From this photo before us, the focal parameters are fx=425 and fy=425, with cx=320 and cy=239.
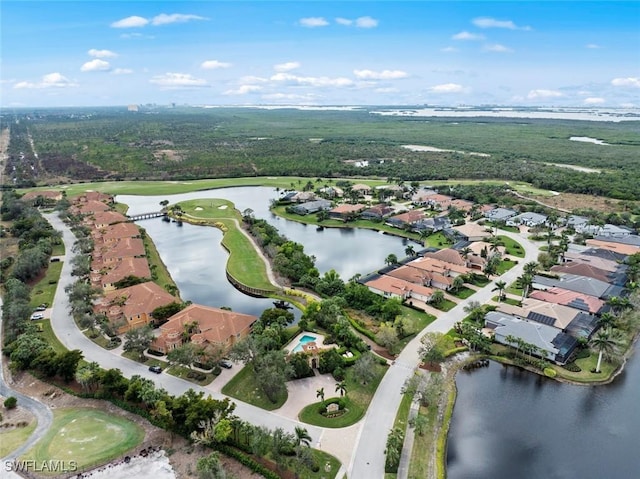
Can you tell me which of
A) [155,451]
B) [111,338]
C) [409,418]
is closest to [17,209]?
[111,338]

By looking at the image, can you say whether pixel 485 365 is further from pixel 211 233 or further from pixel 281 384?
pixel 211 233

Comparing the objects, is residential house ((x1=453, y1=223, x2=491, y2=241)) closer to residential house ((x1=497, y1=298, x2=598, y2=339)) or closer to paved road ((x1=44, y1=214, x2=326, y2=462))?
residential house ((x1=497, y1=298, x2=598, y2=339))

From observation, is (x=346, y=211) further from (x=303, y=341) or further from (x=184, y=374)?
(x=184, y=374)

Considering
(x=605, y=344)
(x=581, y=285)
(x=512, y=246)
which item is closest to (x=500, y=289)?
(x=581, y=285)

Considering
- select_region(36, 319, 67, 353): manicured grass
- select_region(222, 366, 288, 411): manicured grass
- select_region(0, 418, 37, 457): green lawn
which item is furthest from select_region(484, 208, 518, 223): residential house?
select_region(0, 418, 37, 457): green lawn

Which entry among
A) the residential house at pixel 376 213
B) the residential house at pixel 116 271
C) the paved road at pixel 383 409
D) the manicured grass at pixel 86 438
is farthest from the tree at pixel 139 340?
the residential house at pixel 376 213

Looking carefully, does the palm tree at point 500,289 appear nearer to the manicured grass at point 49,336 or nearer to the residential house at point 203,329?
the residential house at point 203,329
